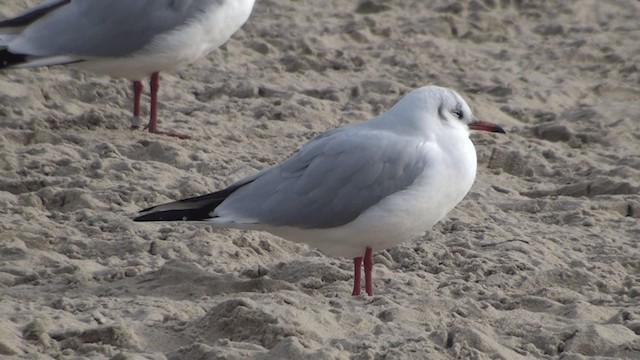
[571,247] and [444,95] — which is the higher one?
[444,95]

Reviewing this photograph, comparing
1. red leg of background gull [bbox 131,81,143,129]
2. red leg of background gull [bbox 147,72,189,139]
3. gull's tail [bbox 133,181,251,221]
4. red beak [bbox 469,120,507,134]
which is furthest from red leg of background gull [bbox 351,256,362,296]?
red leg of background gull [bbox 131,81,143,129]

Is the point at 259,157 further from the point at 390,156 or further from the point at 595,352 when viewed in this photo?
the point at 595,352

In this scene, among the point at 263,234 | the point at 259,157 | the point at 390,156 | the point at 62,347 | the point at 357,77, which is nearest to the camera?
the point at 62,347

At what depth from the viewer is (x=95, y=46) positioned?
773 cm

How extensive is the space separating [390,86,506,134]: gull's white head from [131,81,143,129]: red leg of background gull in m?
2.43

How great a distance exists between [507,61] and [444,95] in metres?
3.75

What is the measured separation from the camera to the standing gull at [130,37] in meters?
7.73

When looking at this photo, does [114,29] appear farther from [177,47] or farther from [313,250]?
[313,250]

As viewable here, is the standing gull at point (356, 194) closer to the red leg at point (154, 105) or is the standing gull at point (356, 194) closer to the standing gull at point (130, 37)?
the red leg at point (154, 105)

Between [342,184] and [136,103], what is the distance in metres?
2.67

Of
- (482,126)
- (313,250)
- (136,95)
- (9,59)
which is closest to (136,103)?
(136,95)

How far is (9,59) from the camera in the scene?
7602 millimetres

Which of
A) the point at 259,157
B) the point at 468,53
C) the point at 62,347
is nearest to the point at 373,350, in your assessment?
the point at 62,347

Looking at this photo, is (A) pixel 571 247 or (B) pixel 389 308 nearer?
(B) pixel 389 308
